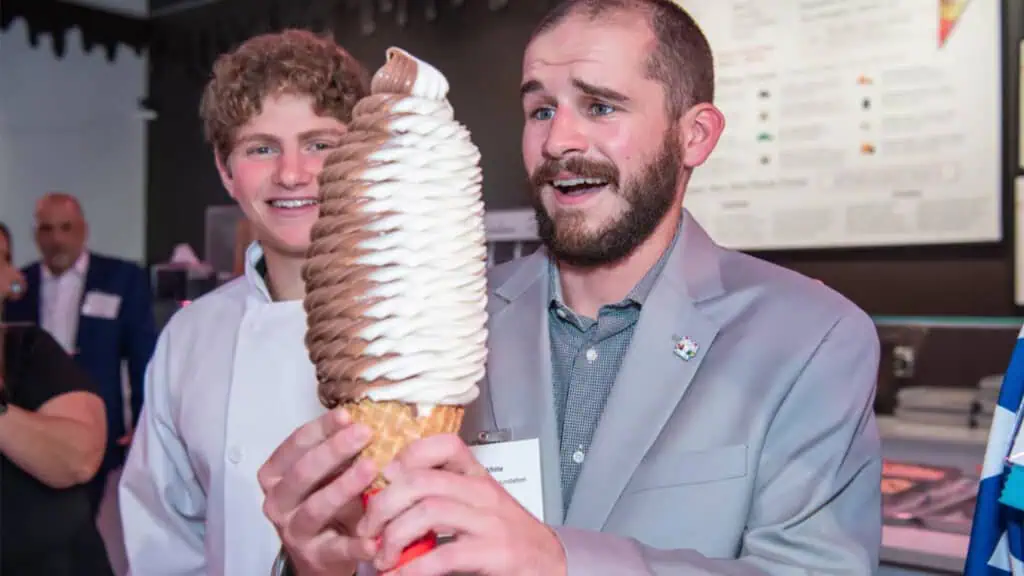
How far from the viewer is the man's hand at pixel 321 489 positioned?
84 centimetres

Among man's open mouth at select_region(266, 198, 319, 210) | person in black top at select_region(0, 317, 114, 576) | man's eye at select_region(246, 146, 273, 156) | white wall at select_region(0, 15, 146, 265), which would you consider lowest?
person in black top at select_region(0, 317, 114, 576)

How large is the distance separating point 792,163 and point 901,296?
0.69 metres

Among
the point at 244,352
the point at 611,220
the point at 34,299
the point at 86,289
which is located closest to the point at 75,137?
the point at 34,299

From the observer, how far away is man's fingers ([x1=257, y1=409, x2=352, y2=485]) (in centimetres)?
86

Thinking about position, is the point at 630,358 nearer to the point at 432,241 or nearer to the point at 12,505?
the point at 432,241

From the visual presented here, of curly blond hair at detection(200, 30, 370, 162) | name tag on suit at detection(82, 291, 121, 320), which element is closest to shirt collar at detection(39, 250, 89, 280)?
name tag on suit at detection(82, 291, 121, 320)

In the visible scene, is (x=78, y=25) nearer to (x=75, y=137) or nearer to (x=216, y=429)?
(x=75, y=137)

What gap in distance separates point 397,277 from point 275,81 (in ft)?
2.77

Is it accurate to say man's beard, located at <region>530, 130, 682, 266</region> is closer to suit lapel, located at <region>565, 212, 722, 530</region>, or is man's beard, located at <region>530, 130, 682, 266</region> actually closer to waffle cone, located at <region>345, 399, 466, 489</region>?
suit lapel, located at <region>565, 212, 722, 530</region>

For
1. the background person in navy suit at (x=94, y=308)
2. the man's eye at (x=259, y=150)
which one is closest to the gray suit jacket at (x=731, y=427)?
the man's eye at (x=259, y=150)

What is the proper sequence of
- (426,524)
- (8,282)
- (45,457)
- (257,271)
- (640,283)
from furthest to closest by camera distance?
(8,282), (45,457), (257,271), (640,283), (426,524)

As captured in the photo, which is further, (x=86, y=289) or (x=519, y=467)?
(x=86, y=289)

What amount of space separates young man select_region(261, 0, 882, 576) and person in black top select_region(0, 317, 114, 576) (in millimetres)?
1166

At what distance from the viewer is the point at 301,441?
0.92 metres
